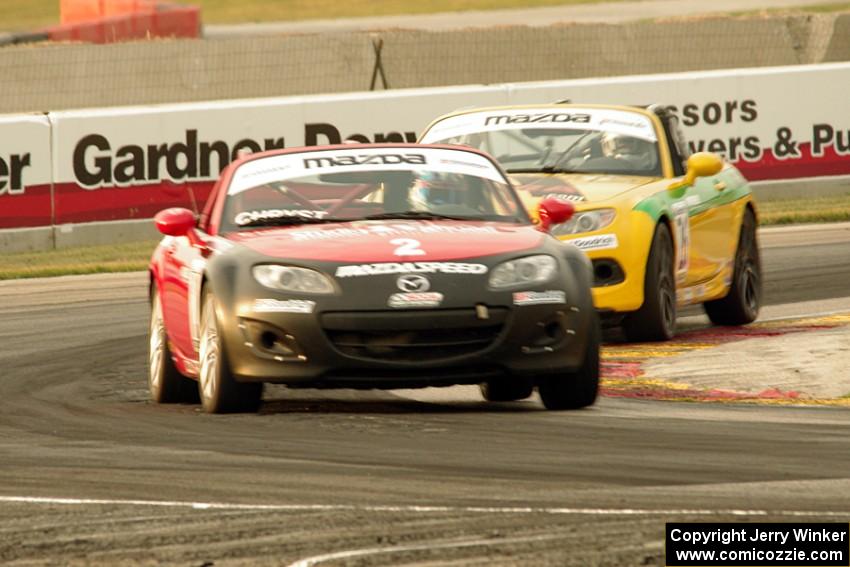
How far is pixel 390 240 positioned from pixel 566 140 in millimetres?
4591

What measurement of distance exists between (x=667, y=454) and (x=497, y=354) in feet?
4.71

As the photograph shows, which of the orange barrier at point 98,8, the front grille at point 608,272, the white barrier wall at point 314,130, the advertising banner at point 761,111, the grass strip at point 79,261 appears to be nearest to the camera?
the front grille at point 608,272

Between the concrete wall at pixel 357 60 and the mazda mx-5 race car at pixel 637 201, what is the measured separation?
51.4ft

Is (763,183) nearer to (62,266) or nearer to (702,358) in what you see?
(62,266)

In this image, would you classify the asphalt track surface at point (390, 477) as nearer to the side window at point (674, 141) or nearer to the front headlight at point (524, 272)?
the front headlight at point (524, 272)

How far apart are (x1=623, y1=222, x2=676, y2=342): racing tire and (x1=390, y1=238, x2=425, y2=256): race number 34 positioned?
140 inches

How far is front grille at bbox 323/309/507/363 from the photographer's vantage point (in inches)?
369

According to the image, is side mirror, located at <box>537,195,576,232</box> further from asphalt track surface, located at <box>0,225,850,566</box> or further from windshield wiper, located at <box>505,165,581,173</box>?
windshield wiper, located at <box>505,165,581,173</box>

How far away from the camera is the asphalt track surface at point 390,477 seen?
21.1 ft

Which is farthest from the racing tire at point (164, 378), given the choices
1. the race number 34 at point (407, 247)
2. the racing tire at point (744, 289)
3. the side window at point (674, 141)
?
the racing tire at point (744, 289)

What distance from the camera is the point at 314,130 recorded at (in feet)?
72.4

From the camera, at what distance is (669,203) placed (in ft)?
44.2

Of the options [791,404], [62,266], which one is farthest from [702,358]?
[62,266]

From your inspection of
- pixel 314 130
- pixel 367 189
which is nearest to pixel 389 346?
pixel 367 189
